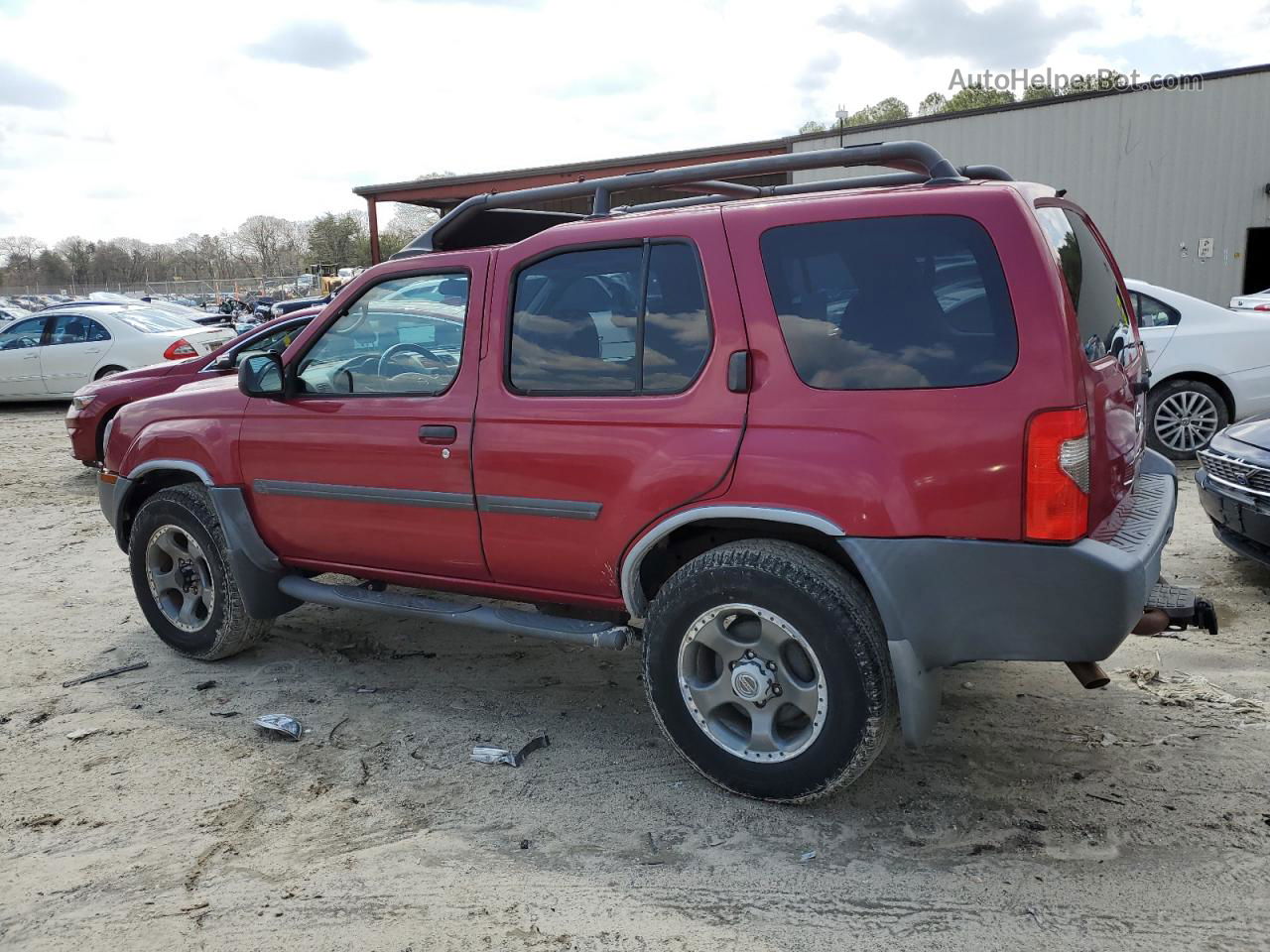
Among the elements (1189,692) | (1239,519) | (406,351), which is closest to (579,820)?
(406,351)

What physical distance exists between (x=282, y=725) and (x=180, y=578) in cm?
124

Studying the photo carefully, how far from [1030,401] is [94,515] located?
8011 millimetres

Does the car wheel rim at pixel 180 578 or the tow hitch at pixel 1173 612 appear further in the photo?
the car wheel rim at pixel 180 578

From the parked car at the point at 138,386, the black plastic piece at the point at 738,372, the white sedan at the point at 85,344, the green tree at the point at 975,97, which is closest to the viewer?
the black plastic piece at the point at 738,372

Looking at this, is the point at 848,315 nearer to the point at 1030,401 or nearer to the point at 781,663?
the point at 1030,401

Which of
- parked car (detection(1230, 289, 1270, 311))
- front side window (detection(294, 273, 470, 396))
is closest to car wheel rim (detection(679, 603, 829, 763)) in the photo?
front side window (detection(294, 273, 470, 396))

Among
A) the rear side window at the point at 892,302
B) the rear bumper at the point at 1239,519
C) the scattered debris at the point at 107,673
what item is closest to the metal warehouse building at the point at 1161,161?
the rear bumper at the point at 1239,519

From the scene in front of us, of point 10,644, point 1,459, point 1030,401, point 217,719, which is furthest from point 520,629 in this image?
point 1,459

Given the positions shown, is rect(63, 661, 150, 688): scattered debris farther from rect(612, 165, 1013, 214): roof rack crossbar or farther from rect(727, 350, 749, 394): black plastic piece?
rect(727, 350, 749, 394): black plastic piece

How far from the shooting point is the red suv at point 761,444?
9.57ft

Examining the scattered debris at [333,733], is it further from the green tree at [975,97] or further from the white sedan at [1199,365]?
the green tree at [975,97]

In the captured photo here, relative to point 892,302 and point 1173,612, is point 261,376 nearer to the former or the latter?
point 892,302

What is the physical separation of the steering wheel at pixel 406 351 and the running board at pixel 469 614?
0.99 m

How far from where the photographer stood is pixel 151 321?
1403cm
